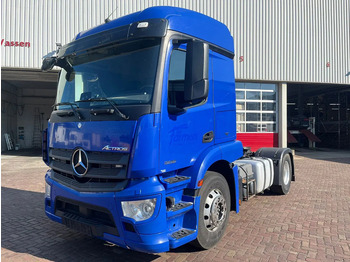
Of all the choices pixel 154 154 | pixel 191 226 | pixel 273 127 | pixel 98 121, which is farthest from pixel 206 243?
pixel 273 127

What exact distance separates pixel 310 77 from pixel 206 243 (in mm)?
14977

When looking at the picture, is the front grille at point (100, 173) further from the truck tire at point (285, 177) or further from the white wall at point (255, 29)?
the white wall at point (255, 29)

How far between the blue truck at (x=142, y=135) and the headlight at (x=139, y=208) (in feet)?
0.03

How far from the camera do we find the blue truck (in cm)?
279

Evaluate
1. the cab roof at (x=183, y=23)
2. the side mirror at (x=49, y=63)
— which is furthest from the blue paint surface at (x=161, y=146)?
the side mirror at (x=49, y=63)

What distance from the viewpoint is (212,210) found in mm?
3574

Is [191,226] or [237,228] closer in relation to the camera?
[191,226]

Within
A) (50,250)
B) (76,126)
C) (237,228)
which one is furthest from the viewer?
(237,228)

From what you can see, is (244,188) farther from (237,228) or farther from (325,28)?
(325,28)

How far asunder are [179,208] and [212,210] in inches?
28.6

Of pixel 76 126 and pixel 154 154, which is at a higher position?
pixel 76 126

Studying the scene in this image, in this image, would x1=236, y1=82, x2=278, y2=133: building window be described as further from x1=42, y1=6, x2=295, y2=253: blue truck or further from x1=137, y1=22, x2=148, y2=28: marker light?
x1=137, y1=22, x2=148, y2=28: marker light

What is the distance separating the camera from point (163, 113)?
2.90 meters

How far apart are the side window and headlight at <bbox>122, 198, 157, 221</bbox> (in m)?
1.11
